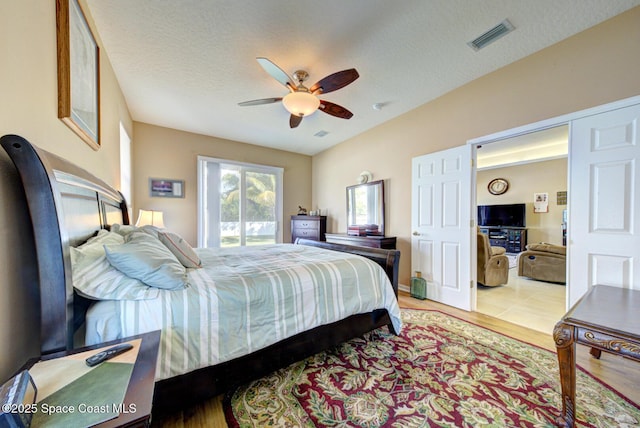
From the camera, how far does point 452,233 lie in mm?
3033

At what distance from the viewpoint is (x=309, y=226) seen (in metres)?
5.08

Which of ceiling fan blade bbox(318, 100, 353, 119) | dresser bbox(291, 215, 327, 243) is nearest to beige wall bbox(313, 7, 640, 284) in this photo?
dresser bbox(291, 215, 327, 243)

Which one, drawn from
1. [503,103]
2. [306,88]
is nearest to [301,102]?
[306,88]

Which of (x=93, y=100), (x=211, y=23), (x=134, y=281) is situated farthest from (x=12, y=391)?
(x=211, y=23)

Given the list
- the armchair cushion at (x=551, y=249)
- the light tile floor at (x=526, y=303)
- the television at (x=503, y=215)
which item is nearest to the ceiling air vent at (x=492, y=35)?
the light tile floor at (x=526, y=303)

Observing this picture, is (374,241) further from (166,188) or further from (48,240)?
(166,188)

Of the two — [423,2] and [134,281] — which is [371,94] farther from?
[134,281]

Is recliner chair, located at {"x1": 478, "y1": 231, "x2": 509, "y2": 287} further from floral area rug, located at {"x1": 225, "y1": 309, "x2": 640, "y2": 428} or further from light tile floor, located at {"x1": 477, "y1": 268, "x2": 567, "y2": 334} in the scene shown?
floral area rug, located at {"x1": 225, "y1": 309, "x2": 640, "y2": 428}

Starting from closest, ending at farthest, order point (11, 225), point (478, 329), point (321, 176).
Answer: point (11, 225) < point (478, 329) < point (321, 176)

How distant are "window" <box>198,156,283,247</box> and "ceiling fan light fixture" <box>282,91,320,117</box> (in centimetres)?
274

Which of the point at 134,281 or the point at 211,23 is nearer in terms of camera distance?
the point at 134,281

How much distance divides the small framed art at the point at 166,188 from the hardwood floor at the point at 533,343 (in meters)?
3.63

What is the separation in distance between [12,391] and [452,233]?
11.4ft

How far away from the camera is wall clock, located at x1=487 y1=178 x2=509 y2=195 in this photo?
711 centimetres
